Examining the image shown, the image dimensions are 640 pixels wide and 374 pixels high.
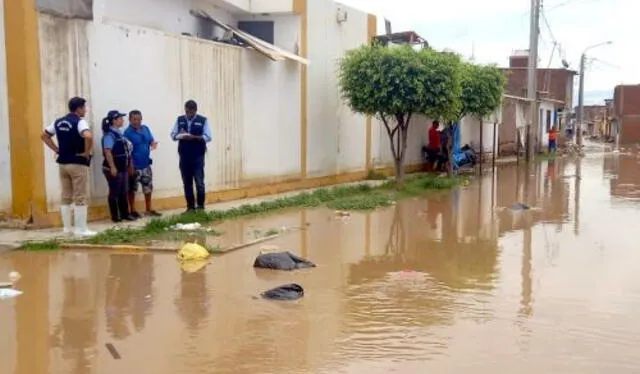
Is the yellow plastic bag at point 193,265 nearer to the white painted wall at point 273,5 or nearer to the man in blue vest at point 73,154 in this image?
the man in blue vest at point 73,154

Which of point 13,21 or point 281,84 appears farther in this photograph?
point 281,84

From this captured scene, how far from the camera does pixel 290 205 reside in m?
13.8

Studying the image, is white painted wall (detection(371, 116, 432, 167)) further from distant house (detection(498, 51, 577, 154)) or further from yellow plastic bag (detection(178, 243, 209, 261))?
yellow plastic bag (detection(178, 243, 209, 261))

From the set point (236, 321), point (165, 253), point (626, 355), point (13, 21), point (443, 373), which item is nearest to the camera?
point (443, 373)

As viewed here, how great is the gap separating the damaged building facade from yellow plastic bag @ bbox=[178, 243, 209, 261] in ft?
8.73

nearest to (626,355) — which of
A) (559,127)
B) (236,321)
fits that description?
(236,321)

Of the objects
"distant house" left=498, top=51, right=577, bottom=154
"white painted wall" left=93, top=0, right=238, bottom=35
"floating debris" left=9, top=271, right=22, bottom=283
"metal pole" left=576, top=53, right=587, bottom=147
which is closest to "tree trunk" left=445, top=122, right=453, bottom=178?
"distant house" left=498, top=51, right=577, bottom=154

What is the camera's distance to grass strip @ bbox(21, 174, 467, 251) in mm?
9352

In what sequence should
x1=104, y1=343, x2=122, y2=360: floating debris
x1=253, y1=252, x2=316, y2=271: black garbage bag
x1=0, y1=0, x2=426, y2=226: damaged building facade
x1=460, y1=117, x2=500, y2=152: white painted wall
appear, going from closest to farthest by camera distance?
x1=104, y1=343, x2=122, y2=360: floating debris
x1=253, y1=252, x2=316, y2=271: black garbage bag
x1=0, y1=0, x2=426, y2=226: damaged building facade
x1=460, y1=117, x2=500, y2=152: white painted wall

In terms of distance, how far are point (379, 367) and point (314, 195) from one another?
33.0 feet

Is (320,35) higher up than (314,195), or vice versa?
(320,35)

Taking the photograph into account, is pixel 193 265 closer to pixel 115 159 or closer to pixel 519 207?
pixel 115 159

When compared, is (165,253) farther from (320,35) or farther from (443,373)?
(320,35)

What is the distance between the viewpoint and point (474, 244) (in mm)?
10023
